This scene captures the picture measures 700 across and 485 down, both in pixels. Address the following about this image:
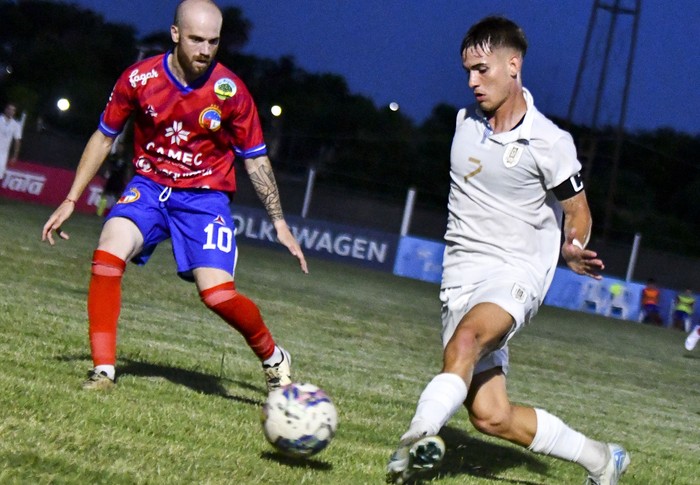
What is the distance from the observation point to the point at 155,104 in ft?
20.9

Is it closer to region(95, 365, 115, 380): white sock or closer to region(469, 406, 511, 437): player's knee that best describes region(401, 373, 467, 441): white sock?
region(469, 406, 511, 437): player's knee

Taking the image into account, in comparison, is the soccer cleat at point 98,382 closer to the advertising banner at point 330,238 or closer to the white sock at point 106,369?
the white sock at point 106,369

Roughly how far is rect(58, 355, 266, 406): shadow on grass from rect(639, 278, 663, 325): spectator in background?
2278 cm

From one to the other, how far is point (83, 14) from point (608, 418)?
67.8 m

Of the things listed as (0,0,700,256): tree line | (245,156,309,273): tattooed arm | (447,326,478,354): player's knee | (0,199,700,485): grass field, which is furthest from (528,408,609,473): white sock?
(0,0,700,256): tree line

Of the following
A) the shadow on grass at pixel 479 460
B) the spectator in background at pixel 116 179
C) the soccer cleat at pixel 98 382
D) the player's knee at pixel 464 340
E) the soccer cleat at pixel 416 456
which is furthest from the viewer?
the spectator in background at pixel 116 179

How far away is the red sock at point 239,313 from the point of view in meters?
6.39

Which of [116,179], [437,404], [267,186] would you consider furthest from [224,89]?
[116,179]

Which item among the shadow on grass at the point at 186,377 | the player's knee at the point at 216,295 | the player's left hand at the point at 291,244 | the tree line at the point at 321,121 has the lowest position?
the shadow on grass at the point at 186,377

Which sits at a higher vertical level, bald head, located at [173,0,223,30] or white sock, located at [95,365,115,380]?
bald head, located at [173,0,223,30]

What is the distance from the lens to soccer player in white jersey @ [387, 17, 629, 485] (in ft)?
17.6

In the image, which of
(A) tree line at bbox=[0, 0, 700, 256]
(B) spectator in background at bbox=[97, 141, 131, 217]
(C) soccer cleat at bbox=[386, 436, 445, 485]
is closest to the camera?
(C) soccer cleat at bbox=[386, 436, 445, 485]

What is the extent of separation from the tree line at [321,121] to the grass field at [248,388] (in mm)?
32587

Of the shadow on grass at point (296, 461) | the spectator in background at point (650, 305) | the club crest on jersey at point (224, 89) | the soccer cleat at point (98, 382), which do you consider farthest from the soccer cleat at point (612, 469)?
the spectator in background at point (650, 305)
